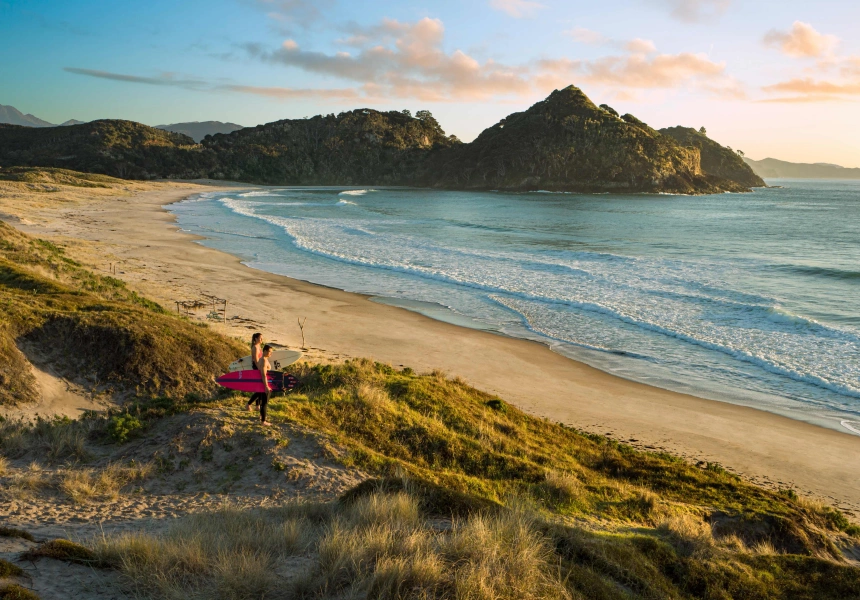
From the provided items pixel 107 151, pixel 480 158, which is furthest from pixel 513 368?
pixel 107 151

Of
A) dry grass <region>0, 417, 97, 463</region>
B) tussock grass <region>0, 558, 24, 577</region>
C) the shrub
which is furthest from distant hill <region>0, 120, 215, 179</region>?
tussock grass <region>0, 558, 24, 577</region>

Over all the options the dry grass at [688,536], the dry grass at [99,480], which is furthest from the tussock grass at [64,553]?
the dry grass at [688,536]

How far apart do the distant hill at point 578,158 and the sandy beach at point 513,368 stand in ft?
428

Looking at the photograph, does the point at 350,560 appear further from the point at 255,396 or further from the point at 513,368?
the point at 513,368

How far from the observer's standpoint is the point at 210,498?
741cm

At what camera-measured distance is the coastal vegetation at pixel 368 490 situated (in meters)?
4.97

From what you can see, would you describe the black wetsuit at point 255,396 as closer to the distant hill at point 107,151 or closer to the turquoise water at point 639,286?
the turquoise water at point 639,286

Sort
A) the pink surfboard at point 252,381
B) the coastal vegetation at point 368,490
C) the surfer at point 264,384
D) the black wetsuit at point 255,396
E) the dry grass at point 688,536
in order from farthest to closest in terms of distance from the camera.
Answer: the pink surfboard at point 252,381 < the black wetsuit at point 255,396 < the surfer at point 264,384 < the dry grass at point 688,536 < the coastal vegetation at point 368,490

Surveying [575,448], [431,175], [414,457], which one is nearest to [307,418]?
[414,457]

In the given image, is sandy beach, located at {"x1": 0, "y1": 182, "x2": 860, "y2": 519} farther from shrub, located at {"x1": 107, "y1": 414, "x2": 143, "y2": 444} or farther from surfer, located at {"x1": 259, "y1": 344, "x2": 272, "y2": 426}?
shrub, located at {"x1": 107, "y1": 414, "x2": 143, "y2": 444}

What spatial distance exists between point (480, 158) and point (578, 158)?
3013cm

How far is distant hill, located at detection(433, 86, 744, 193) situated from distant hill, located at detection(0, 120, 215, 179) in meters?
73.3

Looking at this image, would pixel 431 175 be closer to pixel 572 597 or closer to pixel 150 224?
pixel 150 224

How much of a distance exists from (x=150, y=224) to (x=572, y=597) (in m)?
50.7
